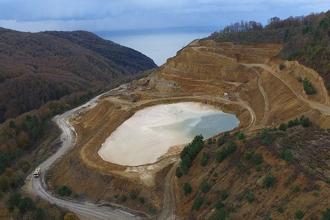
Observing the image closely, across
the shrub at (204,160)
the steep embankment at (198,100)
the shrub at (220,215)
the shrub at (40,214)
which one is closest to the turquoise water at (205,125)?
the steep embankment at (198,100)

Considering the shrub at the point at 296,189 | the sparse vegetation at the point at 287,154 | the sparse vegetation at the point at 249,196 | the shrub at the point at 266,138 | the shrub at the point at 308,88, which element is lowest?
the sparse vegetation at the point at 249,196

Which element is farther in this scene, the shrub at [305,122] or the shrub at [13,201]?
the shrub at [13,201]

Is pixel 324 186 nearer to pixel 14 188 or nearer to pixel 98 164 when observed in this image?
pixel 98 164

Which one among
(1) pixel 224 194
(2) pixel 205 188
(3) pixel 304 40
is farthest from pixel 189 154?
(3) pixel 304 40

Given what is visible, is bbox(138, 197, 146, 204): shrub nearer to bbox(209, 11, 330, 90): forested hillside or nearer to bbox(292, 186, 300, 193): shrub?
bbox(292, 186, 300, 193): shrub

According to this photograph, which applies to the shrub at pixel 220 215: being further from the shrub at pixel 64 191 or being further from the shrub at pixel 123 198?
the shrub at pixel 64 191

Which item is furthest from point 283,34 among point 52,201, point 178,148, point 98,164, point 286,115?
point 52,201
